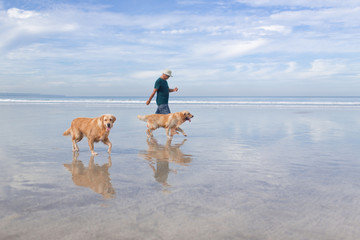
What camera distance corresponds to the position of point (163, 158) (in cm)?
580

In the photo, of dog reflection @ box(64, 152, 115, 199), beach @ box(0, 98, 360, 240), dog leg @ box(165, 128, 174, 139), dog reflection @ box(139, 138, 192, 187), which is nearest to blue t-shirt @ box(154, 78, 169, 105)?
dog leg @ box(165, 128, 174, 139)

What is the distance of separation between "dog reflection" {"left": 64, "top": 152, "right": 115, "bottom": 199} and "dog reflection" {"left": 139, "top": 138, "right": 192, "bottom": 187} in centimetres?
67

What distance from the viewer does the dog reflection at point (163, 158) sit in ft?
14.9

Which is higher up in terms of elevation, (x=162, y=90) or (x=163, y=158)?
(x=162, y=90)

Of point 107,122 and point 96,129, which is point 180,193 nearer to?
point 107,122

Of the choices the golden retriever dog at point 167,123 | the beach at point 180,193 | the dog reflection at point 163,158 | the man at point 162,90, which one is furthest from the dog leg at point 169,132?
the beach at point 180,193

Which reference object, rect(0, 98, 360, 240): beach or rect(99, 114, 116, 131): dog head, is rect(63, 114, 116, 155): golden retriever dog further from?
rect(0, 98, 360, 240): beach

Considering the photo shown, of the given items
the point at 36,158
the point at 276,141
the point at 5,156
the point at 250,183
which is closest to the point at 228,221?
the point at 250,183

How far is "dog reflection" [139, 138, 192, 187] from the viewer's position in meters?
4.54

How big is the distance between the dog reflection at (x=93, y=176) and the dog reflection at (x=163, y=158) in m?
0.67

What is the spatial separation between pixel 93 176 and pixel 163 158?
164 centimetres

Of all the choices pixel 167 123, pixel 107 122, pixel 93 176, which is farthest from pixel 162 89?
pixel 93 176

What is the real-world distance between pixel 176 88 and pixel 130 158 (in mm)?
4702

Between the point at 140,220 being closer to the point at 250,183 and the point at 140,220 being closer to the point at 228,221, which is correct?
the point at 228,221
